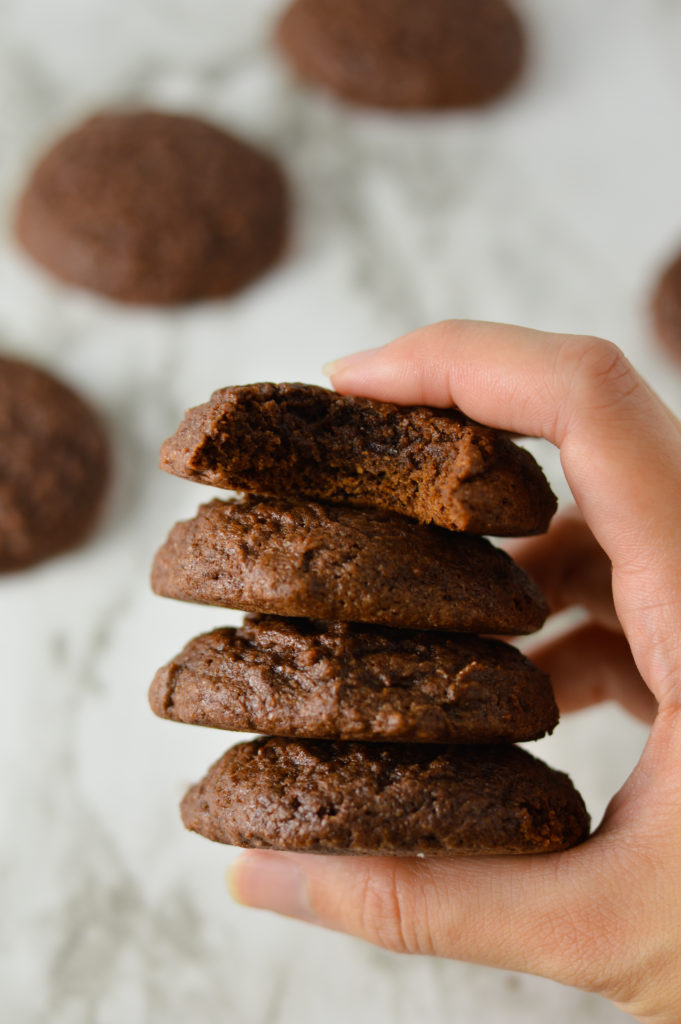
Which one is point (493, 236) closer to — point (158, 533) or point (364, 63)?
point (364, 63)

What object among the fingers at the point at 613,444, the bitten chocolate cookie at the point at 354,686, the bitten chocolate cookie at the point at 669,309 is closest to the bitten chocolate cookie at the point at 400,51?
the bitten chocolate cookie at the point at 669,309

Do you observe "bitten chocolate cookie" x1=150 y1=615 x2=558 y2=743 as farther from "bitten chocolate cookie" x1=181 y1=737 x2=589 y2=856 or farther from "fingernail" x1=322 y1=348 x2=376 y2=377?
"fingernail" x1=322 y1=348 x2=376 y2=377

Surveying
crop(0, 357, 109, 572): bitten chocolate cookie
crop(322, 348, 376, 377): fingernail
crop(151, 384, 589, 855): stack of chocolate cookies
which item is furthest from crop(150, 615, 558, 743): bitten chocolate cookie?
crop(0, 357, 109, 572): bitten chocolate cookie

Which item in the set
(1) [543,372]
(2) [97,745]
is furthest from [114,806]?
(1) [543,372]

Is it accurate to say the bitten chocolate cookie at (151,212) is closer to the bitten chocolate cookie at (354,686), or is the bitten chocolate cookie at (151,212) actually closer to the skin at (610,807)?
the skin at (610,807)

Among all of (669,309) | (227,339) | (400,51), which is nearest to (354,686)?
(227,339)
